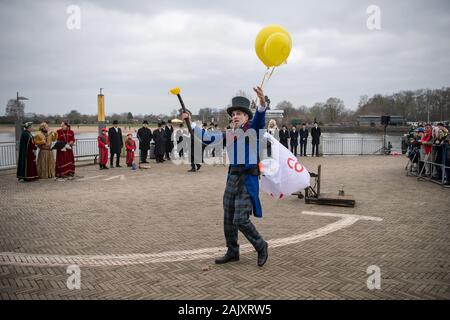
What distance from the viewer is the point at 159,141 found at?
1914 centimetres

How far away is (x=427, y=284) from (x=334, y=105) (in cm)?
9788

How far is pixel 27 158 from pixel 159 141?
7.59m

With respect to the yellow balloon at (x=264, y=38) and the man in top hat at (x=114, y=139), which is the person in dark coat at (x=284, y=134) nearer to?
the man in top hat at (x=114, y=139)

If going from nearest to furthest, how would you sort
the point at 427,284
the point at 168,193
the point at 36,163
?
the point at 427,284 → the point at 168,193 → the point at 36,163

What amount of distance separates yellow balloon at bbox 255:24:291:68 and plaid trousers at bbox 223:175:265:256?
6.05ft

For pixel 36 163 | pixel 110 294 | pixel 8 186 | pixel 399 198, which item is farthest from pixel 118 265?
pixel 36 163

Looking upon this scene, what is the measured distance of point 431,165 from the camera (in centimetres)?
1289

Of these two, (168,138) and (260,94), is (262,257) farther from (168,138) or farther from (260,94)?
(168,138)

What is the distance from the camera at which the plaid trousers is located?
15.3ft

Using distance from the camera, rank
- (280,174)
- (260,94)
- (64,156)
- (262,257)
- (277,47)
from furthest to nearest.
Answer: (64,156) < (280,174) < (277,47) < (262,257) < (260,94)

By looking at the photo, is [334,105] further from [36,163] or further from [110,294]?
[110,294]

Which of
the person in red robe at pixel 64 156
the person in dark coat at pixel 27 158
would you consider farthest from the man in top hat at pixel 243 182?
the person in dark coat at pixel 27 158

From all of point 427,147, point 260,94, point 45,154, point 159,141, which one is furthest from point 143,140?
point 260,94

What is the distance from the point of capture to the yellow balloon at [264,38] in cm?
505
